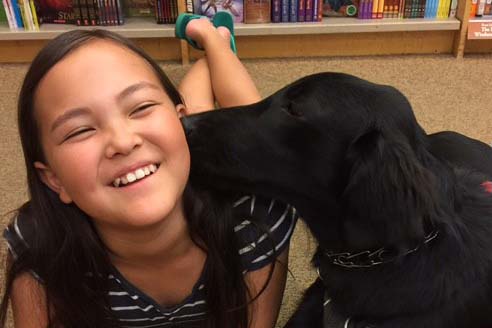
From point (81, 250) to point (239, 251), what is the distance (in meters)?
0.32

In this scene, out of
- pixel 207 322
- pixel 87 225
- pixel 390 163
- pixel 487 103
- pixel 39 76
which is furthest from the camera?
pixel 487 103

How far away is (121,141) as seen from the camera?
35.1 inches

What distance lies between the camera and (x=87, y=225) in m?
1.11

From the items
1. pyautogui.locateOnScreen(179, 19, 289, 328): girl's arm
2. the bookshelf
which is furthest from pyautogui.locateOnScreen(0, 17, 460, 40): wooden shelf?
pyautogui.locateOnScreen(179, 19, 289, 328): girl's arm

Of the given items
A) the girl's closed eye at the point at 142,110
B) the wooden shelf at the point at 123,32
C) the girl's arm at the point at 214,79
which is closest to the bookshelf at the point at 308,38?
the wooden shelf at the point at 123,32

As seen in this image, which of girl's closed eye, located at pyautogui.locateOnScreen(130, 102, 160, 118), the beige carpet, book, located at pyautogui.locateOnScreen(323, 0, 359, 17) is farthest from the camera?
book, located at pyautogui.locateOnScreen(323, 0, 359, 17)

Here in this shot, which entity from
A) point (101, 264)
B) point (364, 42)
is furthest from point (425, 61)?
point (101, 264)

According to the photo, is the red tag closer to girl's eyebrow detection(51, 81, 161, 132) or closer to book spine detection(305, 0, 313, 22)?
girl's eyebrow detection(51, 81, 161, 132)

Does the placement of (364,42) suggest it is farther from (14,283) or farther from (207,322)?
(14,283)

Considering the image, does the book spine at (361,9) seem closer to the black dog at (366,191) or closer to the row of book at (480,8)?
the row of book at (480,8)

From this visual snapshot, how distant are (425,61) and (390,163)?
1.82 meters

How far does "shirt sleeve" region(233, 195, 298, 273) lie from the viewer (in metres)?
1.15

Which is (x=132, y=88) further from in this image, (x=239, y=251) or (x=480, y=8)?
(x=480, y=8)

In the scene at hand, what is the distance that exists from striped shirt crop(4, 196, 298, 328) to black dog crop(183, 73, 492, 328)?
0.12 metres
